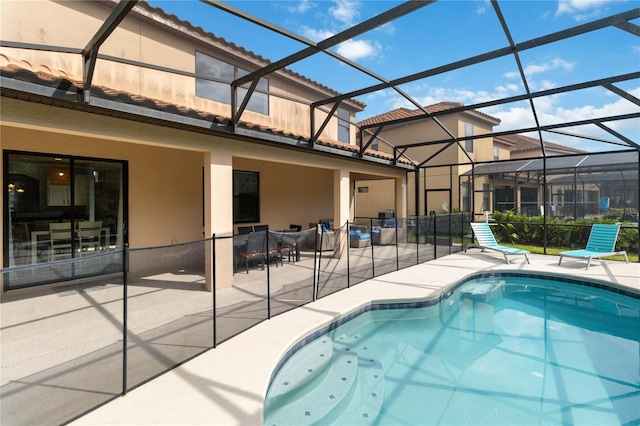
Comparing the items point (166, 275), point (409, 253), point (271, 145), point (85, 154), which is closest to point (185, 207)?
point (85, 154)

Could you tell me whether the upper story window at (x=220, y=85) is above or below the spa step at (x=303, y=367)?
above

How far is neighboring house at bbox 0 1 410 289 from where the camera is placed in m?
4.72

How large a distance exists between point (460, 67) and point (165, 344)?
636 cm

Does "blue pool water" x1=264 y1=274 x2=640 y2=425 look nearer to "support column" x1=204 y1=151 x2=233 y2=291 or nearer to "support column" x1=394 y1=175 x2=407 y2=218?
"support column" x1=204 y1=151 x2=233 y2=291

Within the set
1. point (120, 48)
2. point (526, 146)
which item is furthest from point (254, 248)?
point (526, 146)

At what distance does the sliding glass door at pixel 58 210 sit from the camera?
5.95 metres

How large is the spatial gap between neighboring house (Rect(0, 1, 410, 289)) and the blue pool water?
3.19m

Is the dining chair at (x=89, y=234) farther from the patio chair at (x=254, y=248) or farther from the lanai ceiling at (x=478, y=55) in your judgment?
the lanai ceiling at (x=478, y=55)

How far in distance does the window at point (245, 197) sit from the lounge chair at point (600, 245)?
32.3ft

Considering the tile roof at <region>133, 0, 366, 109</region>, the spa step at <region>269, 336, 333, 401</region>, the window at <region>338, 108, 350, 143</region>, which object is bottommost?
the spa step at <region>269, 336, 333, 401</region>

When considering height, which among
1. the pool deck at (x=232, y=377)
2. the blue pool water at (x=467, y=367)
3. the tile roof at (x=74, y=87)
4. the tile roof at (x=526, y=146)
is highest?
the tile roof at (x=526, y=146)

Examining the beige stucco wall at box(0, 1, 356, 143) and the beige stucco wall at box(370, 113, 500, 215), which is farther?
the beige stucco wall at box(370, 113, 500, 215)

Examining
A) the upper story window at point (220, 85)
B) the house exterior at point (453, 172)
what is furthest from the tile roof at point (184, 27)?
the house exterior at point (453, 172)

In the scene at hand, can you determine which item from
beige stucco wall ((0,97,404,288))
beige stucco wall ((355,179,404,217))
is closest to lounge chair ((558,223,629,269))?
beige stucco wall ((0,97,404,288))
